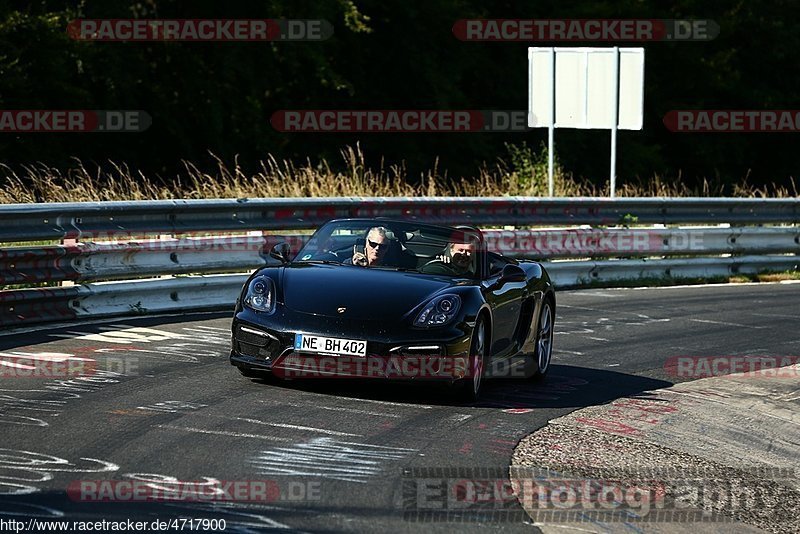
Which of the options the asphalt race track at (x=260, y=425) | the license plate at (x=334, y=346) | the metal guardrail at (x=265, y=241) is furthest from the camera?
the metal guardrail at (x=265, y=241)

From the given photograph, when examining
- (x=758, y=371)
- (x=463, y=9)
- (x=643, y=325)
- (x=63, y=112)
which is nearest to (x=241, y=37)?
(x=63, y=112)

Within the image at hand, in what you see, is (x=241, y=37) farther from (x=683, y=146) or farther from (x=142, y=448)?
(x=142, y=448)

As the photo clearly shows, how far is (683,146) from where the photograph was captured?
41.9 metres

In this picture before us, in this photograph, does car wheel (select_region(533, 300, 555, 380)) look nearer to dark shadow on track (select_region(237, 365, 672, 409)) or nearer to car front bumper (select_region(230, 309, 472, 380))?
dark shadow on track (select_region(237, 365, 672, 409))

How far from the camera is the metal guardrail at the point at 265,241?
41.0ft

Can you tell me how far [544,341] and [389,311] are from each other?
228cm

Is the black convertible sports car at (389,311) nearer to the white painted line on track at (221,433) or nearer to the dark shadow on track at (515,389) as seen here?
the dark shadow on track at (515,389)

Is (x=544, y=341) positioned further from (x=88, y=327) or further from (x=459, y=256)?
(x=88, y=327)

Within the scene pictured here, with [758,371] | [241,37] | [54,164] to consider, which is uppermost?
[241,37]

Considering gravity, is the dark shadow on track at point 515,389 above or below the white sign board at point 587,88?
below

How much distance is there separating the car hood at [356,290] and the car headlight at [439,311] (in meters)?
0.08

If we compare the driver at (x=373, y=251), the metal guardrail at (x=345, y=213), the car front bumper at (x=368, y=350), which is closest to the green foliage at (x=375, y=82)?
the metal guardrail at (x=345, y=213)

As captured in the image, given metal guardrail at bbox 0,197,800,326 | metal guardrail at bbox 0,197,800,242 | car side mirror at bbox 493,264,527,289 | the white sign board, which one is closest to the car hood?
Answer: car side mirror at bbox 493,264,527,289

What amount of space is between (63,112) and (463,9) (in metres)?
12.0
